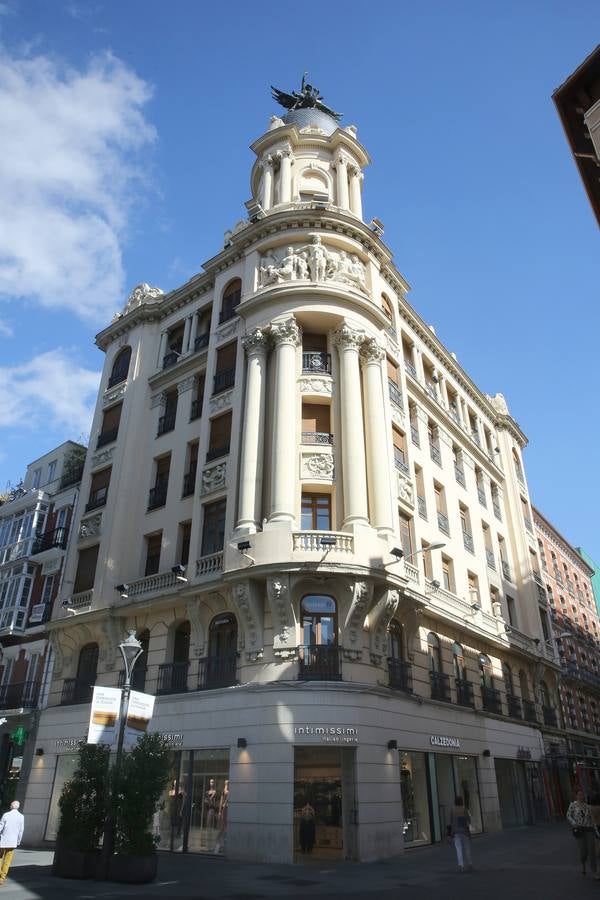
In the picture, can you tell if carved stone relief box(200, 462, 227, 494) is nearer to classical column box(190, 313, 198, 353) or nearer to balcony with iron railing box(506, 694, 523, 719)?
classical column box(190, 313, 198, 353)

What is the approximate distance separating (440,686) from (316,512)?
28.0 feet

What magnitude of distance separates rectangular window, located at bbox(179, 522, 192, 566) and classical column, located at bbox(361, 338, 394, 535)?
23.5 feet

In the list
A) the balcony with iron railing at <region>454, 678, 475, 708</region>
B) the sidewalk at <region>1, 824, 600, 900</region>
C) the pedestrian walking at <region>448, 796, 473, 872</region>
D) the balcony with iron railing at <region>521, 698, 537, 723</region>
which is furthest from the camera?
the balcony with iron railing at <region>521, 698, 537, 723</region>

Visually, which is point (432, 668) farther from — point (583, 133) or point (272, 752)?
point (583, 133)

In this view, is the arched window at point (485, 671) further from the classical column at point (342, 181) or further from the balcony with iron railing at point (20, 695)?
the classical column at point (342, 181)

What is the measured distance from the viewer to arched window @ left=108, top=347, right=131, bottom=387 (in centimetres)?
3128

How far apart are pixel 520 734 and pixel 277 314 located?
867 inches

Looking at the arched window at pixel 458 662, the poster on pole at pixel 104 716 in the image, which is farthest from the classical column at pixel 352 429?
the arched window at pixel 458 662

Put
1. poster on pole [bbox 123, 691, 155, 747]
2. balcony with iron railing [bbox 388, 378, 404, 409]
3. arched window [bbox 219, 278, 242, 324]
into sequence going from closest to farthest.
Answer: poster on pole [bbox 123, 691, 155, 747]
balcony with iron railing [bbox 388, 378, 404, 409]
arched window [bbox 219, 278, 242, 324]

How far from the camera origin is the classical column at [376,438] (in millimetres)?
21484

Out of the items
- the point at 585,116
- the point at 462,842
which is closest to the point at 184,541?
the point at 462,842

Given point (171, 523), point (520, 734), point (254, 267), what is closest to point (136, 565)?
point (171, 523)

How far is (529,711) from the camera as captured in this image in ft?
106

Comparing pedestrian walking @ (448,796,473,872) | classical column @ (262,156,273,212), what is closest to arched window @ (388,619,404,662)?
pedestrian walking @ (448,796,473,872)
